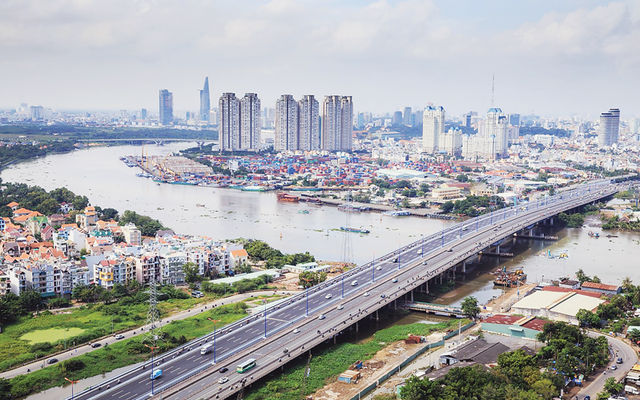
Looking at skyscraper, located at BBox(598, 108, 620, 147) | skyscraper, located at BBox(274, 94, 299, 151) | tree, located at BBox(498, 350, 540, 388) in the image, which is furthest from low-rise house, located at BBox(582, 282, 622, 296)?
skyscraper, located at BBox(598, 108, 620, 147)

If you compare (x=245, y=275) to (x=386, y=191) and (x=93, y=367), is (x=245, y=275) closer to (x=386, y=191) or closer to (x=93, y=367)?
(x=93, y=367)

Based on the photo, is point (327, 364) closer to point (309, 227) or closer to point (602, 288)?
point (602, 288)

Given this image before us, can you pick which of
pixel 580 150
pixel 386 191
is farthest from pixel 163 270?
pixel 580 150

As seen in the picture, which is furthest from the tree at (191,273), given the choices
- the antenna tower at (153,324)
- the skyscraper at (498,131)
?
the skyscraper at (498,131)

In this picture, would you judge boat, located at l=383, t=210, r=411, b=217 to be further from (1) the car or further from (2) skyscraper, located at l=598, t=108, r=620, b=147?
(2) skyscraper, located at l=598, t=108, r=620, b=147

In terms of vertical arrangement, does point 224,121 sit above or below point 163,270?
above

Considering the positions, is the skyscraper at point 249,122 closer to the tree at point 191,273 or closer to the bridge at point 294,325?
the bridge at point 294,325

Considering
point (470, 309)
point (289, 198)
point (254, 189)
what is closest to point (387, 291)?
point (470, 309)
